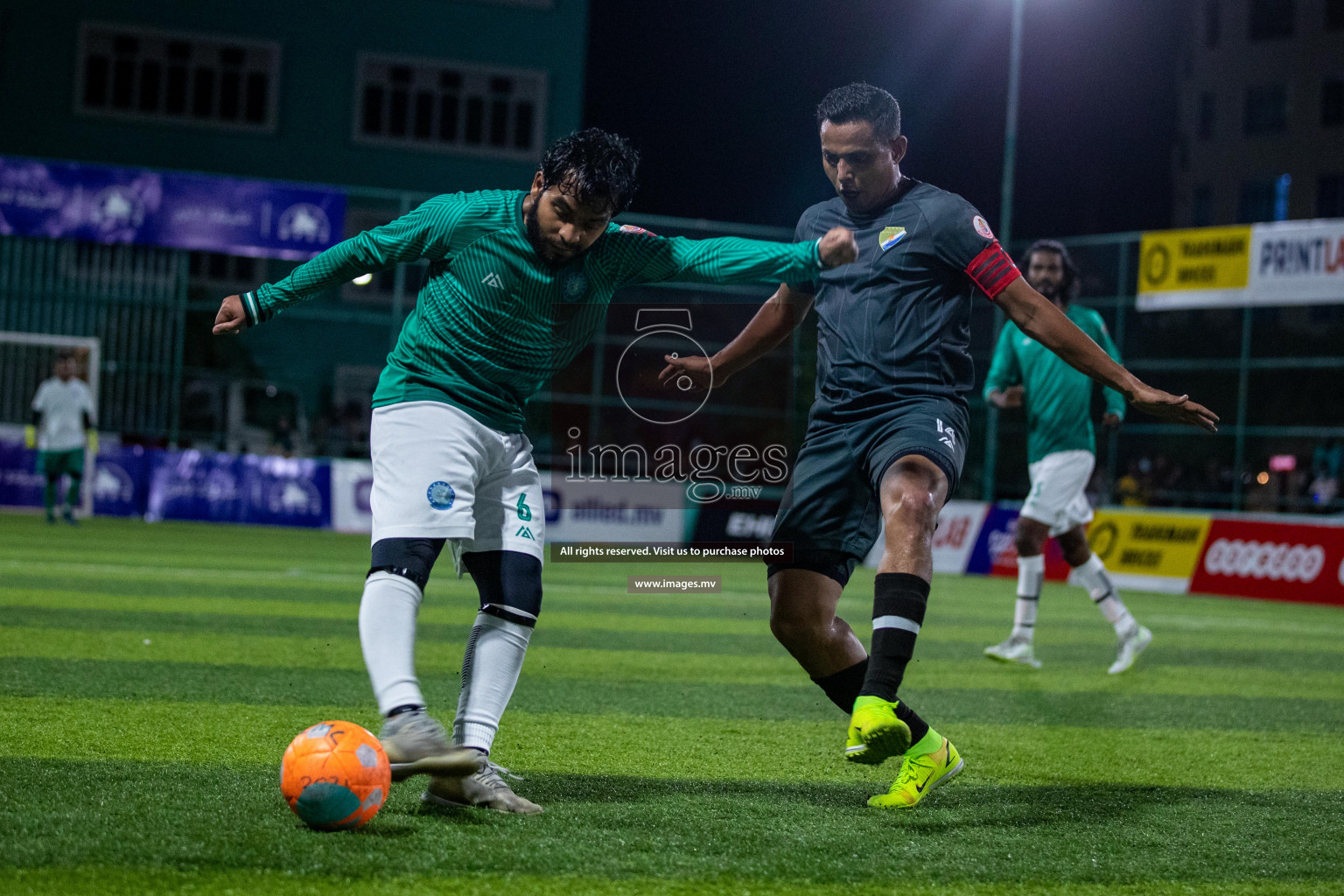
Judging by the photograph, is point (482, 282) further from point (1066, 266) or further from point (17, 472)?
point (17, 472)

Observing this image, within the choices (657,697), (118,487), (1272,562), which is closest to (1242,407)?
(1272,562)

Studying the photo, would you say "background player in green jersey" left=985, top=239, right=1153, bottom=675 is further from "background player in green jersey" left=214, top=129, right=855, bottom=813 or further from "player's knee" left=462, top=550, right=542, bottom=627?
"player's knee" left=462, top=550, right=542, bottom=627

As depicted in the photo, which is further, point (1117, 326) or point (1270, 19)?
point (1270, 19)

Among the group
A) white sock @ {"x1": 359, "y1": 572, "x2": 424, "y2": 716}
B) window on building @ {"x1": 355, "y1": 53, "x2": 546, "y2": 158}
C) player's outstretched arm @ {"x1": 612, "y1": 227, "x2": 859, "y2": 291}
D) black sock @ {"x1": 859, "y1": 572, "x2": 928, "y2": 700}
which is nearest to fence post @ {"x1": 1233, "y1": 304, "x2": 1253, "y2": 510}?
black sock @ {"x1": 859, "y1": 572, "x2": 928, "y2": 700}

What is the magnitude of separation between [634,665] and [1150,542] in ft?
35.6

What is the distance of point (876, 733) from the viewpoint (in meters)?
3.76

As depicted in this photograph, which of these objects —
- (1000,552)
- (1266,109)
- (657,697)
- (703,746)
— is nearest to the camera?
(703,746)

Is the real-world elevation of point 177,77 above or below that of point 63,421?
above

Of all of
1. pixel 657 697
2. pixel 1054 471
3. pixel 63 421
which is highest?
pixel 1054 471

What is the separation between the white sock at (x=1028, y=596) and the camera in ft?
28.3

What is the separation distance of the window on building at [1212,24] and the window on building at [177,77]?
117 feet

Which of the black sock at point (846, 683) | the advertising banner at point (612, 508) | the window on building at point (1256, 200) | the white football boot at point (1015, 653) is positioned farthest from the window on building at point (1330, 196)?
the black sock at point (846, 683)

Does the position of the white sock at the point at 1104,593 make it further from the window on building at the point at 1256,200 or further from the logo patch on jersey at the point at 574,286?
the window on building at the point at 1256,200

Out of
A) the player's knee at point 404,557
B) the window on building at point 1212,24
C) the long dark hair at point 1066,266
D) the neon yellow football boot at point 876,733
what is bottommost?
the neon yellow football boot at point 876,733
